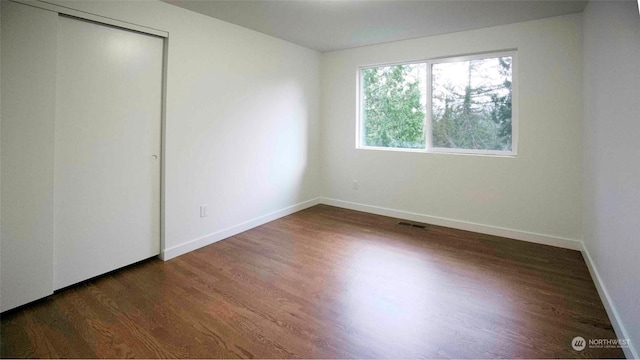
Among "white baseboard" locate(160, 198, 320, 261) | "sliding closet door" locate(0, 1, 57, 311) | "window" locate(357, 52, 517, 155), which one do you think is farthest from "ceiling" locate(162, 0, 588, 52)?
"white baseboard" locate(160, 198, 320, 261)

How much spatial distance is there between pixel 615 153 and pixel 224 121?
328 centimetres

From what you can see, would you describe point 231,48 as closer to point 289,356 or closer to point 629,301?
→ point 289,356

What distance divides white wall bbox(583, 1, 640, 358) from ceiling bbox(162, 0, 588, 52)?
534 mm

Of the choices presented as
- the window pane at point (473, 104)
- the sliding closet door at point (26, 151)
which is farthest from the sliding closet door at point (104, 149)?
the window pane at point (473, 104)

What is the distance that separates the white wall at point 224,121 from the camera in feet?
9.47

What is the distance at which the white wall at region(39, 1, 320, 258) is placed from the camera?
2.89 meters

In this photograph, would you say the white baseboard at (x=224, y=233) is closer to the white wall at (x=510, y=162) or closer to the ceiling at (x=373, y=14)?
the white wall at (x=510, y=162)

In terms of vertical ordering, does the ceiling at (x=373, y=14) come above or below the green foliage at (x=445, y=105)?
above

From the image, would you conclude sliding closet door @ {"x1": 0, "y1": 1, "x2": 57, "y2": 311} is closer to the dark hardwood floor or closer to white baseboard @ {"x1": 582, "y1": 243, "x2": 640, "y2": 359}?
the dark hardwood floor

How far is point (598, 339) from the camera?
182cm

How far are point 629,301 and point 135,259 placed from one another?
139 inches

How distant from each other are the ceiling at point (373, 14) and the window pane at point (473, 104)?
0.47m

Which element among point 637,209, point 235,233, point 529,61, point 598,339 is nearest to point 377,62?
point 529,61

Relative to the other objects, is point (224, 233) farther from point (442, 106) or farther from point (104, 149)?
point (442, 106)
